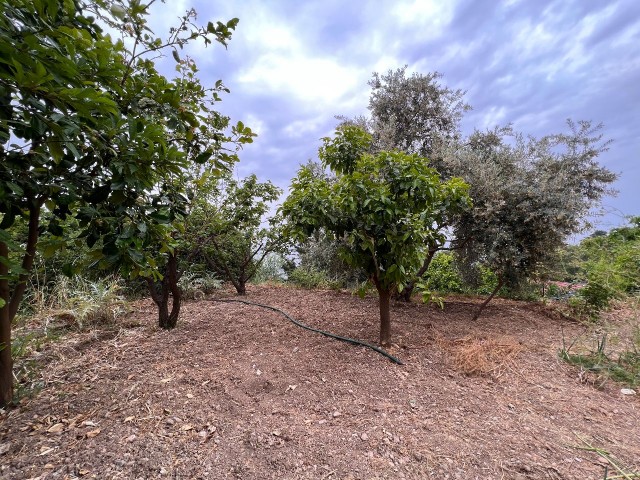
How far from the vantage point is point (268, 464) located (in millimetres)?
1547

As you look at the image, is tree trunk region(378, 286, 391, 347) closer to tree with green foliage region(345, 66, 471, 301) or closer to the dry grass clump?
the dry grass clump

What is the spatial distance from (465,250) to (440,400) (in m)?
3.16

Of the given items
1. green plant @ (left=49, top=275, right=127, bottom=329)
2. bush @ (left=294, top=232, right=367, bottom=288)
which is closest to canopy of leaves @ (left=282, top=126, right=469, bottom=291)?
green plant @ (left=49, top=275, right=127, bottom=329)

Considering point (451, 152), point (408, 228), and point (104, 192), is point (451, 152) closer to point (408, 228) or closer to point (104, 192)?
point (408, 228)

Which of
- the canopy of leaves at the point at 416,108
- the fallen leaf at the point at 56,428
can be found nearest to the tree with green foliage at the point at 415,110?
the canopy of leaves at the point at 416,108

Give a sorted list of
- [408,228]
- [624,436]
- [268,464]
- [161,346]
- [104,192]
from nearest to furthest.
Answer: [104,192], [268,464], [624,436], [408,228], [161,346]

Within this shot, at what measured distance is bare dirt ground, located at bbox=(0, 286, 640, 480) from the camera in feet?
5.08

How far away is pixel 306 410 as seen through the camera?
6.36ft

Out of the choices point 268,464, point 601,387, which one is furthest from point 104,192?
point 601,387

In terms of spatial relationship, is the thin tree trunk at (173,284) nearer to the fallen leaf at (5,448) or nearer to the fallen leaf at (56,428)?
the fallen leaf at (56,428)

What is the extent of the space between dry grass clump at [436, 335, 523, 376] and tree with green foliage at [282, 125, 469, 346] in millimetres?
554

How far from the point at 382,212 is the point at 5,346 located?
2446mm

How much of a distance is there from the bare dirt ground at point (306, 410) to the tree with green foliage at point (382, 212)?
2.16ft

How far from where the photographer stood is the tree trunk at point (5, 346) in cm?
181
